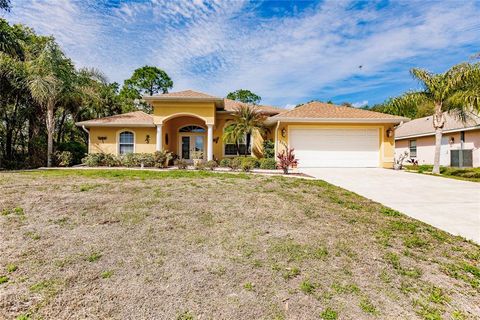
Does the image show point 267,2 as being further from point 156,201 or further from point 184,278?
point 184,278

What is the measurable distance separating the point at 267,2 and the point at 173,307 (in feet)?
37.8

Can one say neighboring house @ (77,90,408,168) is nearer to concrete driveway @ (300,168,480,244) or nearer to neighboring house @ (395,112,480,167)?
neighboring house @ (395,112,480,167)

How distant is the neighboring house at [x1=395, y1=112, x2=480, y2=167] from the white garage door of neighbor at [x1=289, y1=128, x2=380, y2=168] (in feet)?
17.1

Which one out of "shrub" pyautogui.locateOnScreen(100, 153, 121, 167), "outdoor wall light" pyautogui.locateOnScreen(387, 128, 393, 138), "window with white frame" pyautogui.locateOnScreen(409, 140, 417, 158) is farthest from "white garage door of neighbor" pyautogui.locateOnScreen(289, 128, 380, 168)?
"shrub" pyautogui.locateOnScreen(100, 153, 121, 167)

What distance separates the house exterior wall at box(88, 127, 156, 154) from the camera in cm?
1669

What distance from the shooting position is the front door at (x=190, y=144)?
1781 centimetres

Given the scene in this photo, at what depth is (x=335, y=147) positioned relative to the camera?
1509 cm

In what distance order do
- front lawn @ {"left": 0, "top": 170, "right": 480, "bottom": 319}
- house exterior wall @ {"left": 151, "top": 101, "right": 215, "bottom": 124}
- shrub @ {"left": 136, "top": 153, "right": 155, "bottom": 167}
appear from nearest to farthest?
front lawn @ {"left": 0, "top": 170, "right": 480, "bottom": 319} < shrub @ {"left": 136, "top": 153, "right": 155, "bottom": 167} < house exterior wall @ {"left": 151, "top": 101, "right": 215, "bottom": 124}

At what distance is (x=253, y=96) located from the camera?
45.9 metres

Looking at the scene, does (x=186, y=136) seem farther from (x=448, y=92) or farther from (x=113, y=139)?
(x=448, y=92)

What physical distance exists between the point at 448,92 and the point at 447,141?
300 inches

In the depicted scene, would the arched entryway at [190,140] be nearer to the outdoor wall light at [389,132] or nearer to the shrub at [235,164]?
the shrub at [235,164]

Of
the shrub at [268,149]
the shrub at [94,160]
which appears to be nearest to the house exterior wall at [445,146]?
the shrub at [268,149]

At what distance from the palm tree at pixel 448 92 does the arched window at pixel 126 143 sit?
56.2 feet
